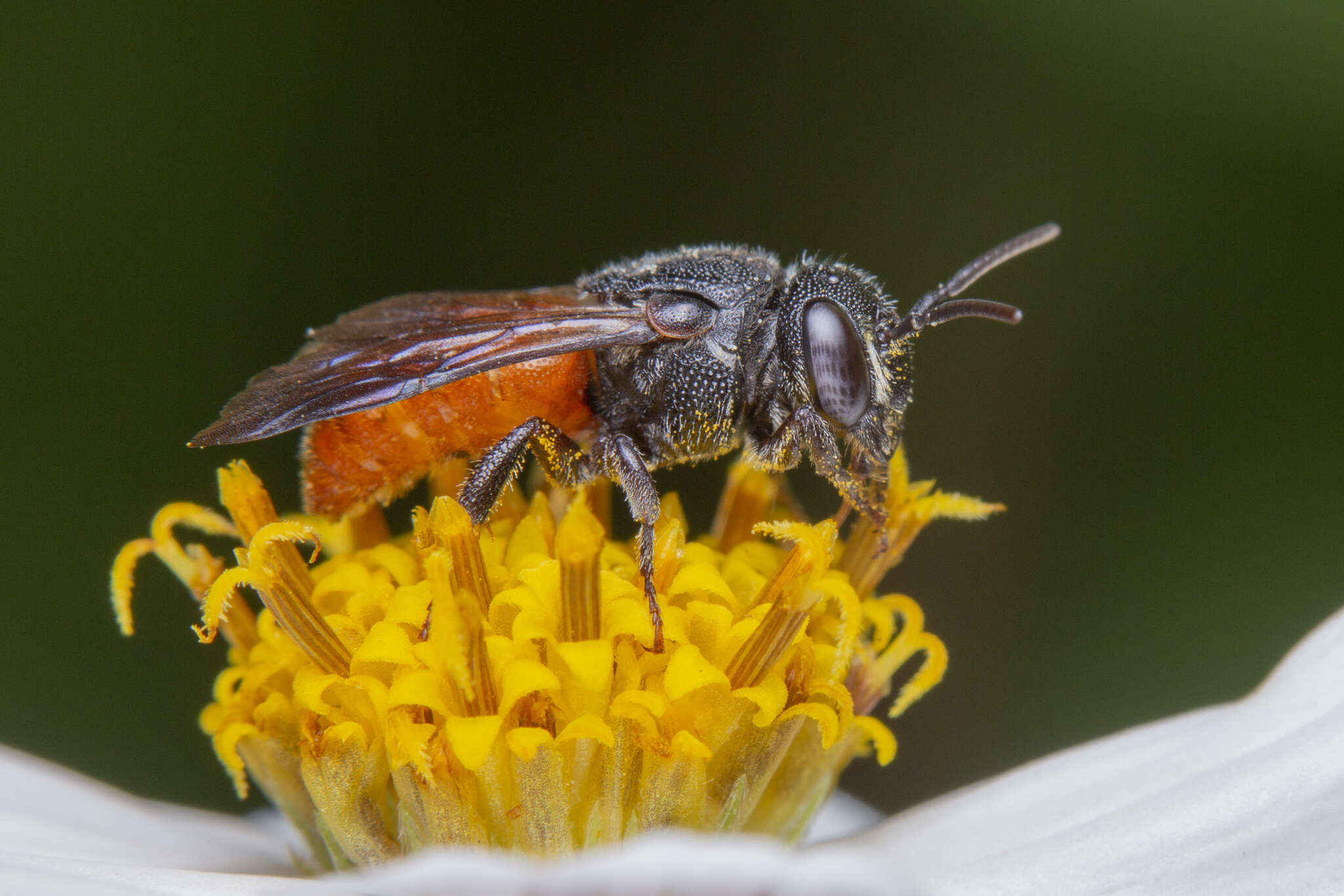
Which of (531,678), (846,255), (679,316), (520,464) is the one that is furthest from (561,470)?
(846,255)

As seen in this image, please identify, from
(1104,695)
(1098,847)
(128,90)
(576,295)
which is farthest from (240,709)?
(1104,695)

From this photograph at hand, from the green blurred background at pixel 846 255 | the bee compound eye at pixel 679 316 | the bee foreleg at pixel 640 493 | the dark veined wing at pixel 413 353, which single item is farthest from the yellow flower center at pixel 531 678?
the green blurred background at pixel 846 255

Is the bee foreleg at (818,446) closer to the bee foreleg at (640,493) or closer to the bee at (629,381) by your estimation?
the bee at (629,381)

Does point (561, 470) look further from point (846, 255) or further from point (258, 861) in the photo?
point (846, 255)

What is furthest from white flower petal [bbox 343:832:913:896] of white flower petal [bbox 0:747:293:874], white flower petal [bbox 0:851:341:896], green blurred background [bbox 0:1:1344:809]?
green blurred background [bbox 0:1:1344:809]

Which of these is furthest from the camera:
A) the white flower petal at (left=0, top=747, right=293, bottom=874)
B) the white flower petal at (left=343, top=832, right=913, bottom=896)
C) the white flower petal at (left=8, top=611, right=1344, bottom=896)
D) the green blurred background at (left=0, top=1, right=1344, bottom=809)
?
the green blurred background at (left=0, top=1, right=1344, bottom=809)

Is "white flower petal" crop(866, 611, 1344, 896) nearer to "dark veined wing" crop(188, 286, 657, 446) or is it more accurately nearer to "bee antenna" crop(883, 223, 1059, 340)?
"bee antenna" crop(883, 223, 1059, 340)

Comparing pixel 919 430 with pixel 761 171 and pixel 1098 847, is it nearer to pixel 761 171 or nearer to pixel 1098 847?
pixel 761 171
